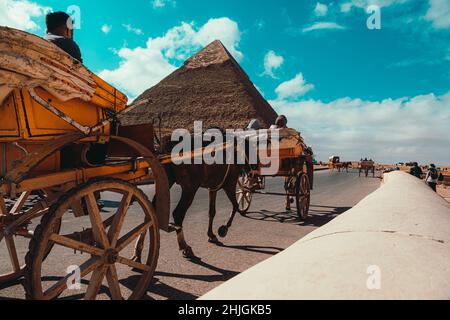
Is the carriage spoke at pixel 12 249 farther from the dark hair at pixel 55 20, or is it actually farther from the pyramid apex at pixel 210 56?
the pyramid apex at pixel 210 56

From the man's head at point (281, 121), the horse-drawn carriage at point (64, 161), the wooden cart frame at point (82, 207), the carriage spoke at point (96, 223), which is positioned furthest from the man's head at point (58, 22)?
the man's head at point (281, 121)

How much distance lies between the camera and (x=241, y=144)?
572cm

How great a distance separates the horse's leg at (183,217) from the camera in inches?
167

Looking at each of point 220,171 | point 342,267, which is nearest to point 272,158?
point 220,171

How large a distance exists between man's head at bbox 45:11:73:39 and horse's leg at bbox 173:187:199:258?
2.57 metres

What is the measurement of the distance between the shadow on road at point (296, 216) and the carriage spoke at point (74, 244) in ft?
16.6

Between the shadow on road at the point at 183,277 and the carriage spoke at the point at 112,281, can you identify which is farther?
the shadow on road at the point at 183,277

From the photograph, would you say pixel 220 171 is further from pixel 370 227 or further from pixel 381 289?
pixel 381 289

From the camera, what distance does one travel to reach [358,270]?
1073 mm

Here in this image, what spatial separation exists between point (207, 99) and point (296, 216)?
127652 mm

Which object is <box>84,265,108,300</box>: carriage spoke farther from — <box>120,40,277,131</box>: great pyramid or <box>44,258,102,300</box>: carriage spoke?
<box>120,40,277,131</box>: great pyramid

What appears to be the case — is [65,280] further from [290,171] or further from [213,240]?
[290,171]

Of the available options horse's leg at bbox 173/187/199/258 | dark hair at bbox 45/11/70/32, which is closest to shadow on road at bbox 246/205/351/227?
horse's leg at bbox 173/187/199/258

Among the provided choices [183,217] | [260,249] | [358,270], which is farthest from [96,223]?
[260,249]
